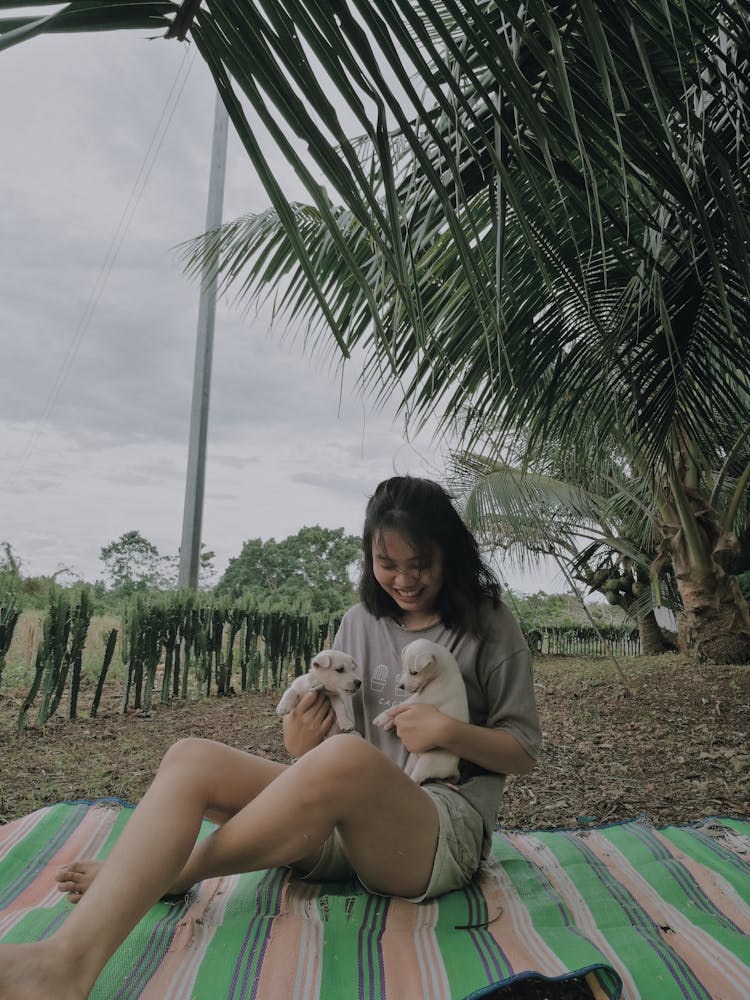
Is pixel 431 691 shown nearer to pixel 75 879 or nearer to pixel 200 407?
pixel 75 879

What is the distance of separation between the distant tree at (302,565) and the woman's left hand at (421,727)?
Answer: 5413 millimetres

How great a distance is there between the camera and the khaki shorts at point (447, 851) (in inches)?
66.6

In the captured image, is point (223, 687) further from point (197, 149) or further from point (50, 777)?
point (197, 149)

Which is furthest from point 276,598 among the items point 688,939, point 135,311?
point 688,939

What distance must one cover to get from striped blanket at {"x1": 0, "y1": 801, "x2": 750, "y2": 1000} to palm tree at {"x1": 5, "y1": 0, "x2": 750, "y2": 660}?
1204 mm

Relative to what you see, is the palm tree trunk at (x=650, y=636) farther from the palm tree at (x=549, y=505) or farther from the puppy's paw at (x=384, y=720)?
the puppy's paw at (x=384, y=720)

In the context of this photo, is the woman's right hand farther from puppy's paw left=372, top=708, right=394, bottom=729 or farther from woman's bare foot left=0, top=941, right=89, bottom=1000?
woman's bare foot left=0, top=941, right=89, bottom=1000

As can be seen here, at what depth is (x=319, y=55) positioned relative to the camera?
0.68 m

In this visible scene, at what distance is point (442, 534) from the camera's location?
1.96 metres

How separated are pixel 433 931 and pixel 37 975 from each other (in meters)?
0.83

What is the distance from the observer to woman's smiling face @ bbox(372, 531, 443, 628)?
6.27 ft

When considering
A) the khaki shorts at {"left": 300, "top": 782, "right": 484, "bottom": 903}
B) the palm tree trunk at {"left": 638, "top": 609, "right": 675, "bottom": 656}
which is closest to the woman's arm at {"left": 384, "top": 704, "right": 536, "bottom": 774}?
the khaki shorts at {"left": 300, "top": 782, "right": 484, "bottom": 903}

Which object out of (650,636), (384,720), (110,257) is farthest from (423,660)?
(650,636)

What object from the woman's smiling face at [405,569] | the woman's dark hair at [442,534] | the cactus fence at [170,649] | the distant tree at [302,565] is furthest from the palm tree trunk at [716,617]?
the woman's smiling face at [405,569]
